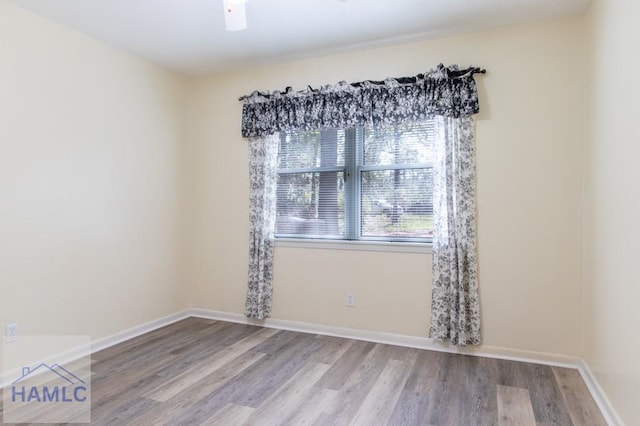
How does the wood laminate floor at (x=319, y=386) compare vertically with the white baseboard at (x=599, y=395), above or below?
below

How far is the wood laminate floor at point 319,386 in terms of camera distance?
7.12 feet

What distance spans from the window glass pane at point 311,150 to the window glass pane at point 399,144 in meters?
0.28

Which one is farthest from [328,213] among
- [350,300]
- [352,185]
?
[350,300]

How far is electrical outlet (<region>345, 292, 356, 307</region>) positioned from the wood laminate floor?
0.33 m

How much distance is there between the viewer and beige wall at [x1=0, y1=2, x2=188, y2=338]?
8.63 feet

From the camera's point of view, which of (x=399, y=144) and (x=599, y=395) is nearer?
(x=599, y=395)

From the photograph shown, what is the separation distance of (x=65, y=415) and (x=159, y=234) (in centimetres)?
197

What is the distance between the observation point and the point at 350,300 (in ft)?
11.6

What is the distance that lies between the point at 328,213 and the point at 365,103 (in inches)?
42.5

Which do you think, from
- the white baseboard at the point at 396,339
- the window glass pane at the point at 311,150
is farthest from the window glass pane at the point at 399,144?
the white baseboard at the point at 396,339

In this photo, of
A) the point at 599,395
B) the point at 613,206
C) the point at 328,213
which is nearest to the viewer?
the point at 613,206

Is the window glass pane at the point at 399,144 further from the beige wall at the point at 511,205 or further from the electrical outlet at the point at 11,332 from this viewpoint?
the electrical outlet at the point at 11,332

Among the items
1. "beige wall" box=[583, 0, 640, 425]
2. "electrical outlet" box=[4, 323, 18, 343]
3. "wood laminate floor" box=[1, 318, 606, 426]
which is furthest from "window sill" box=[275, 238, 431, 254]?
"electrical outlet" box=[4, 323, 18, 343]

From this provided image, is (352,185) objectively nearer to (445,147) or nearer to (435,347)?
(445,147)
